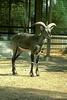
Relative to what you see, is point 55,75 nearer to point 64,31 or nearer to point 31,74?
point 31,74

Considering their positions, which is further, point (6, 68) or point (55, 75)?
point (6, 68)

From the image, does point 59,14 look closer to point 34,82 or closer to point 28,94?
point 34,82

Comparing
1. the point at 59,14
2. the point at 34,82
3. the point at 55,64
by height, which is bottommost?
the point at 55,64

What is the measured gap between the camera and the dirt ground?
11358 millimetres

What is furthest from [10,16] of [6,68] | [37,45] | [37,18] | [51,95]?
[51,95]

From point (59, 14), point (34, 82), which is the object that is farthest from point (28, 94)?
point (59, 14)

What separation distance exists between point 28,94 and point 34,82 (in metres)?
2.46

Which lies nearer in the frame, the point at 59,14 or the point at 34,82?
the point at 34,82

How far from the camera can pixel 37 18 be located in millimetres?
22328

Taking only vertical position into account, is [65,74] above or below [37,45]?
below

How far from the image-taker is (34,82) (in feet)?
46.0

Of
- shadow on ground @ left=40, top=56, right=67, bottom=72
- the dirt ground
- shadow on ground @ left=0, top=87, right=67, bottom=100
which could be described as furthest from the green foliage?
shadow on ground @ left=0, top=87, right=67, bottom=100

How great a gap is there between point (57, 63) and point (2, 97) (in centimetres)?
860

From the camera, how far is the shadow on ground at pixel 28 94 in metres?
10.9
